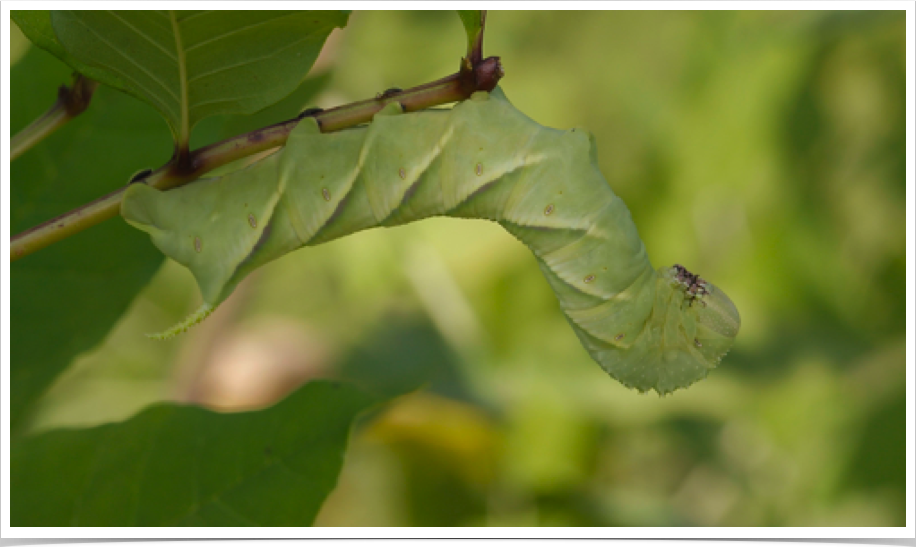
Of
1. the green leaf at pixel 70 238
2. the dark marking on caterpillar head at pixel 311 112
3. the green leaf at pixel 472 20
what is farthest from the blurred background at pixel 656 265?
the green leaf at pixel 472 20

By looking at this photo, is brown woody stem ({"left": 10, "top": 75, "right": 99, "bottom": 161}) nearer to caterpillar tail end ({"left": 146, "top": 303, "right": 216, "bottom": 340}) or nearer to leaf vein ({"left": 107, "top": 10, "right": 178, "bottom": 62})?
leaf vein ({"left": 107, "top": 10, "right": 178, "bottom": 62})

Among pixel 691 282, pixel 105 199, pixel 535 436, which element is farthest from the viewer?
pixel 535 436

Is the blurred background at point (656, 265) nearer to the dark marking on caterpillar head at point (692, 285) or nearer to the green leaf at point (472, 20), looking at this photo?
the dark marking on caterpillar head at point (692, 285)

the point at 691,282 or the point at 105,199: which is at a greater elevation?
the point at 691,282

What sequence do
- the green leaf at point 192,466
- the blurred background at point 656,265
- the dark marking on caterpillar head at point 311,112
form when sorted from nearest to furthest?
the dark marking on caterpillar head at point 311,112 → the green leaf at point 192,466 → the blurred background at point 656,265

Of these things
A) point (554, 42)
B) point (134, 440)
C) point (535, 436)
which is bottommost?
point (134, 440)

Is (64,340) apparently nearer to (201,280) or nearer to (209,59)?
(201,280)

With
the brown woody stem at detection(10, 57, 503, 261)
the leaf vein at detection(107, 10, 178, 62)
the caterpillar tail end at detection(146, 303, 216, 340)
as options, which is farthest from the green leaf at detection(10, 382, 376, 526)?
the leaf vein at detection(107, 10, 178, 62)

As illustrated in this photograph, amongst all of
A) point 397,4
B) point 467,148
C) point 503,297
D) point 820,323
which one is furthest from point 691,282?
point 820,323
